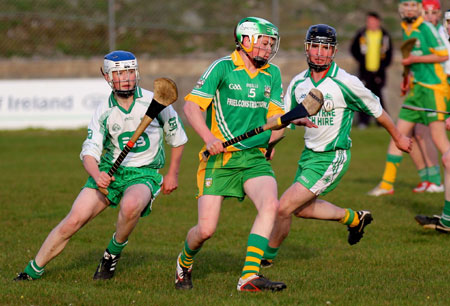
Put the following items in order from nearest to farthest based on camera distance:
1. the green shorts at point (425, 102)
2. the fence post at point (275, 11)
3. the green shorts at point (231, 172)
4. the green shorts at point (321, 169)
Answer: the green shorts at point (231, 172) → the green shorts at point (321, 169) → the green shorts at point (425, 102) → the fence post at point (275, 11)

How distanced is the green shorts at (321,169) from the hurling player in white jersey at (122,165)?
3.80ft

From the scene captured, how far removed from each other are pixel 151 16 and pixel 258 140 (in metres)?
15.2

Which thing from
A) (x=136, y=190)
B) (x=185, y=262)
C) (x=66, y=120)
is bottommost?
(x=66, y=120)

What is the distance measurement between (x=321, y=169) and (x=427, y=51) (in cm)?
432

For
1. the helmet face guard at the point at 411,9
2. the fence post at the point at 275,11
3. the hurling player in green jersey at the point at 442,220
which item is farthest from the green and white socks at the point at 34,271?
the fence post at the point at 275,11

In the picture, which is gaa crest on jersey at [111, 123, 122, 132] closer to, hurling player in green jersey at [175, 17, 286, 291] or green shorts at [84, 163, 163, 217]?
green shorts at [84, 163, 163, 217]

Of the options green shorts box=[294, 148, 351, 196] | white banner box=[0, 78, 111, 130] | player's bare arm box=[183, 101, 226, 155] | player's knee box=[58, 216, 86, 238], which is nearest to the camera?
player's bare arm box=[183, 101, 226, 155]

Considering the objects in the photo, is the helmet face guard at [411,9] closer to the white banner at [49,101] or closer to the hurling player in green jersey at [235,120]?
the hurling player in green jersey at [235,120]

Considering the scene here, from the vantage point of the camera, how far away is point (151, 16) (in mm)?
21438

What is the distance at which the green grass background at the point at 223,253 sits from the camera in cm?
625

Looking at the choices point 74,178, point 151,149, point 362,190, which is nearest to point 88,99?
point 74,178

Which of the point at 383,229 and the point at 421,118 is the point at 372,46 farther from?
the point at 383,229

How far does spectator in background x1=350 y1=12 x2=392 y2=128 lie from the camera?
19.6 metres

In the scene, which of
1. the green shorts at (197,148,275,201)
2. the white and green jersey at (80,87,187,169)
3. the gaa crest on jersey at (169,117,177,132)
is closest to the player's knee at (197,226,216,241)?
the green shorts at (197,148,275,201)
